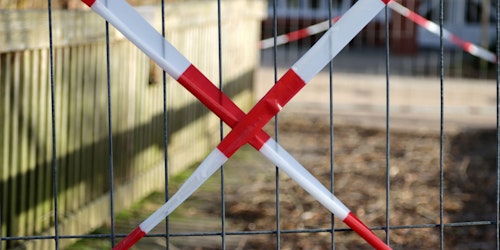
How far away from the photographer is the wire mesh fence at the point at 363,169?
4270 millimetres

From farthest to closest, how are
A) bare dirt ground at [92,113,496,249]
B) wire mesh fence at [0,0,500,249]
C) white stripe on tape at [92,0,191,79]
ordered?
bare dirt ground at [92,113,496,249]
wire mesh fence at [0,0,500,249]
white stripe on tape at [92,0,191,79]

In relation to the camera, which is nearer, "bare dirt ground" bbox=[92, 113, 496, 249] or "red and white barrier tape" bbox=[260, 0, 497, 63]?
"bare dirt ground" bbox=[92, 113, 496, 249]

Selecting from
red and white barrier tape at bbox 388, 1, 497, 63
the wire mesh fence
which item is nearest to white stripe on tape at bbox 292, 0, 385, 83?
the wire mesh fence

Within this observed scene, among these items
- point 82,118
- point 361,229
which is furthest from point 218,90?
point 82,118

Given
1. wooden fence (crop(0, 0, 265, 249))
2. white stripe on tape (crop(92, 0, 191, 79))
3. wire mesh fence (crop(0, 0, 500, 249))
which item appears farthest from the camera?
wooden fence (crop(0, 0, 265, 249))

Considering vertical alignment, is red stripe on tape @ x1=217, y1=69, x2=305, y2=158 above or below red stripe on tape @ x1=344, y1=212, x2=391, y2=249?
above

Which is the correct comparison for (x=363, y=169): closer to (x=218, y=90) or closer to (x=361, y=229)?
(x=361, y=229)

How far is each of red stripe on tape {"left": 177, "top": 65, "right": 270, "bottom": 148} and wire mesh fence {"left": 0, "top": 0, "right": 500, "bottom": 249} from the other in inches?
6.0

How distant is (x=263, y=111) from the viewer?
12.8 feet

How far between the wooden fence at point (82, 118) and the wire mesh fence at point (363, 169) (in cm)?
7

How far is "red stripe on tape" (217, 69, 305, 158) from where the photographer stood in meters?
3.89

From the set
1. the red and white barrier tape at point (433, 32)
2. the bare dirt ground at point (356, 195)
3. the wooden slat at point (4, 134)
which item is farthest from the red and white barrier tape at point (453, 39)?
the wooden slat at point (4, 134)

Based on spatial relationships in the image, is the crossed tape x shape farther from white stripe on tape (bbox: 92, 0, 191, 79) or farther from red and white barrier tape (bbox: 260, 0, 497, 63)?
red and white barrier tape (bbox: 260, 0, 497, 63)

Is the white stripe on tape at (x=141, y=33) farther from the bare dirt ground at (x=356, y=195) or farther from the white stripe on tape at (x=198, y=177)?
the bare dirt ground at (x=356, y=195)
